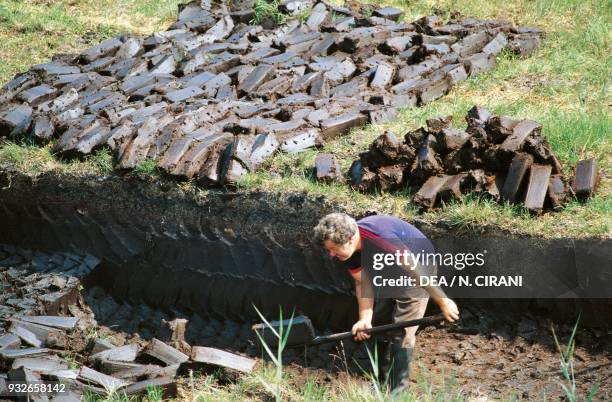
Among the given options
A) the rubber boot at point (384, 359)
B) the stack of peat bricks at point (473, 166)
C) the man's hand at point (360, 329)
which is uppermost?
the stack of peat bricks at point (473, 166)

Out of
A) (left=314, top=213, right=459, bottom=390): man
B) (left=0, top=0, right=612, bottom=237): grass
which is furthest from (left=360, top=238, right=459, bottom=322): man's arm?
(left=0, top=0, right=612, bottom=237): grass

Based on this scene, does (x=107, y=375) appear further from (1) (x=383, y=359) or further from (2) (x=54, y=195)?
(2) (x=54, y=195)

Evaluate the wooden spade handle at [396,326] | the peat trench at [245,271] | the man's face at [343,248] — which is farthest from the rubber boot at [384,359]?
the man's face at [343,248]

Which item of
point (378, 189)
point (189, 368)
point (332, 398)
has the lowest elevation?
point (189, 368)

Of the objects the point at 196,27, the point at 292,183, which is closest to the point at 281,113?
the point at 292,183

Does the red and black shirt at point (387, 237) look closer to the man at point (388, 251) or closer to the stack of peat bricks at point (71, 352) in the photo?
the man at point (388, 251)

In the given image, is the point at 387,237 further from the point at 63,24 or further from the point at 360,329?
the point at 63,24

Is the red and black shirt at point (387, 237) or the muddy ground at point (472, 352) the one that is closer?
the red and black shirt at point (387, 237)

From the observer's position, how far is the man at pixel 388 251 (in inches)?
207

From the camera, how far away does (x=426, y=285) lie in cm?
535

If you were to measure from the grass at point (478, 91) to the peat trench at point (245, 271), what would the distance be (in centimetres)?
16

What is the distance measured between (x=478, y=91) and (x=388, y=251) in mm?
3979

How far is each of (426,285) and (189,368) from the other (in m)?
1.97

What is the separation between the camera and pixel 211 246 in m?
7.49
